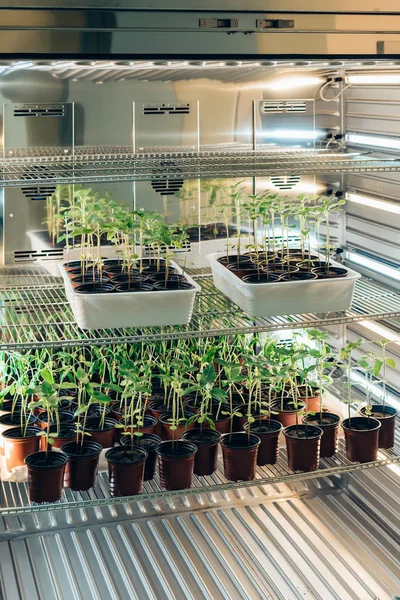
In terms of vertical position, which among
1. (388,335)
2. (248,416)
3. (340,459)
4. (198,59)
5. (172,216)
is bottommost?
(340,459)

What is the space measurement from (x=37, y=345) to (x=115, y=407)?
2.84ft

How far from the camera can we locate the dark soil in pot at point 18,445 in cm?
286

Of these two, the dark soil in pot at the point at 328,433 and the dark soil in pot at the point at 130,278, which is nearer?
the dark soil in pot at the point at 130,278

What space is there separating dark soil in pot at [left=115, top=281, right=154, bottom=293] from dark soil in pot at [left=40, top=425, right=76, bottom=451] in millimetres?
546

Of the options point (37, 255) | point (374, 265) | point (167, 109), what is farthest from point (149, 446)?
point (167, 109)

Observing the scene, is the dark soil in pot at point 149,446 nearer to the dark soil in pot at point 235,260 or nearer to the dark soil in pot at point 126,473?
the dark soil in pot at point 126,473

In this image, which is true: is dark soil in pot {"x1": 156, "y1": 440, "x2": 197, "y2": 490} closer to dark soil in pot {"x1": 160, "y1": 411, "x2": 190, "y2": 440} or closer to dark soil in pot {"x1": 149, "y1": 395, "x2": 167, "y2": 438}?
dark soil in pot {"x1": 160, "y1": 411, "x2": 190, "y2": 440}

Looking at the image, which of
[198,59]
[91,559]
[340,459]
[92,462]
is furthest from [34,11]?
[340,459]

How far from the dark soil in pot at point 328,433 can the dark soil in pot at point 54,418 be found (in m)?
0.88

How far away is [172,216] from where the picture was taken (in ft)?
10.9

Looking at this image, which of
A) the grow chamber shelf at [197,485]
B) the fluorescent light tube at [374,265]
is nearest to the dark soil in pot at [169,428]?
the grow chamber shelf at [197,485]

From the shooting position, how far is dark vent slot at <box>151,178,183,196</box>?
329cm

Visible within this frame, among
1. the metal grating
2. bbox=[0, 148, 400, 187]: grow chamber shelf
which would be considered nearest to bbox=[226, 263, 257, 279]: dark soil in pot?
bbox=[0, 148, 400, 187]: grow chamber shelf

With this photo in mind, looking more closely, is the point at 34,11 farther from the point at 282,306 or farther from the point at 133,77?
the point at 282,306
